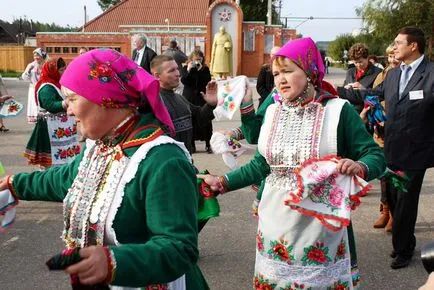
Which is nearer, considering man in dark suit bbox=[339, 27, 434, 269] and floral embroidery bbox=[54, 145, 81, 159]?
man in dark suit bbox=[339, 27, 434, 269]

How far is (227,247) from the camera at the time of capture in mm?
4934

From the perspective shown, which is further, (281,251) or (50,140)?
(50,140)

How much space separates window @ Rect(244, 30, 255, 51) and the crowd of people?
23.3 metres

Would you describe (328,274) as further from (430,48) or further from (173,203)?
(430,48)

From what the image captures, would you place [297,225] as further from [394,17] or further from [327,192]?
[394,17]

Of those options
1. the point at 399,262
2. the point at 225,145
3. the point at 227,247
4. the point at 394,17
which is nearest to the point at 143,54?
the point at 227,247

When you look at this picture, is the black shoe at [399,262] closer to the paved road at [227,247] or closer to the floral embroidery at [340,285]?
the paved road at [227,247]

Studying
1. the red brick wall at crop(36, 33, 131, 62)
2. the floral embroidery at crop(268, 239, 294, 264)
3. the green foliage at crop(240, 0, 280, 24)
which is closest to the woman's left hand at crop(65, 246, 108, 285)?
the floral embroidery at crop(268, 239, 294, 264)

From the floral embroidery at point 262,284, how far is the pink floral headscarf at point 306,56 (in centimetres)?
118

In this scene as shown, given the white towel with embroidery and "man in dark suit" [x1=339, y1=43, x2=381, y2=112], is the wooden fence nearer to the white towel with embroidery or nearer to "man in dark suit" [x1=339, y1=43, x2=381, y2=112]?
"man in dark suit" [x1=339, y1=43, x2=381, y2=112]

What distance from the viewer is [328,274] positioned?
115 inches

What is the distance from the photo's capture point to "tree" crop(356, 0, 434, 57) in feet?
92.4

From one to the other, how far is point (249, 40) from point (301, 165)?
86.4ft

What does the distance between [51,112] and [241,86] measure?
3273mm
